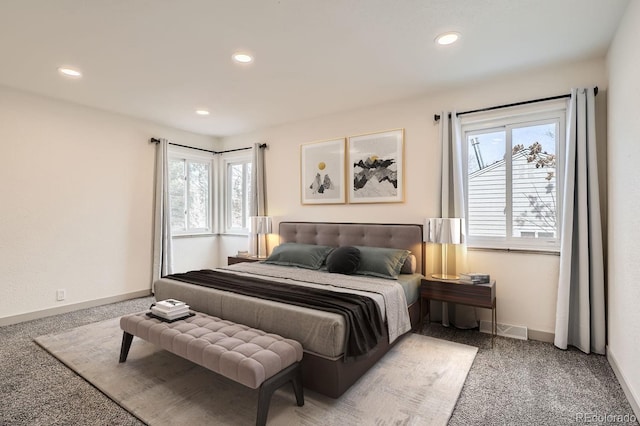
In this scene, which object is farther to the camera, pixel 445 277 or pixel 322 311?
pixel 445 277

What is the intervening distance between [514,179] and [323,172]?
7.89 feet

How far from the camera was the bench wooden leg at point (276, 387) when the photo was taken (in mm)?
1813

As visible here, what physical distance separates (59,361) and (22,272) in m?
1.74

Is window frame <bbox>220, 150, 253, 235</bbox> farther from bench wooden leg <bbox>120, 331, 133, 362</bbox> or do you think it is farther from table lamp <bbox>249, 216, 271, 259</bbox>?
bench wooden leg <bbox>120, 331, 133, 362</bbox>

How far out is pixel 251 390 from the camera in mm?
2277

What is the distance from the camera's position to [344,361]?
2.16 metres

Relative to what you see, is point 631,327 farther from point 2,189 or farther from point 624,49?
point 2,189

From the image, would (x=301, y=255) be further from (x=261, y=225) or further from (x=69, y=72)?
(x=69, y=72)

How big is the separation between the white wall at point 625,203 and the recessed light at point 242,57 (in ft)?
9.25

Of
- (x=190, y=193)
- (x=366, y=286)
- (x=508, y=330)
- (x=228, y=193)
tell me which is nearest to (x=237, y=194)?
(x=228, y=193)

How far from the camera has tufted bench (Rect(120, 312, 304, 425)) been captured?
1828mm

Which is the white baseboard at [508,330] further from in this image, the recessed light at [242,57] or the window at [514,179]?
the recessed light at [242,57]

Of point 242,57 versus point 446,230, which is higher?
point 242,57

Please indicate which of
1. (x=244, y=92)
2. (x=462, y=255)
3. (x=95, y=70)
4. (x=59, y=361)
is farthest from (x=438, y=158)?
(x=59, y=361)
